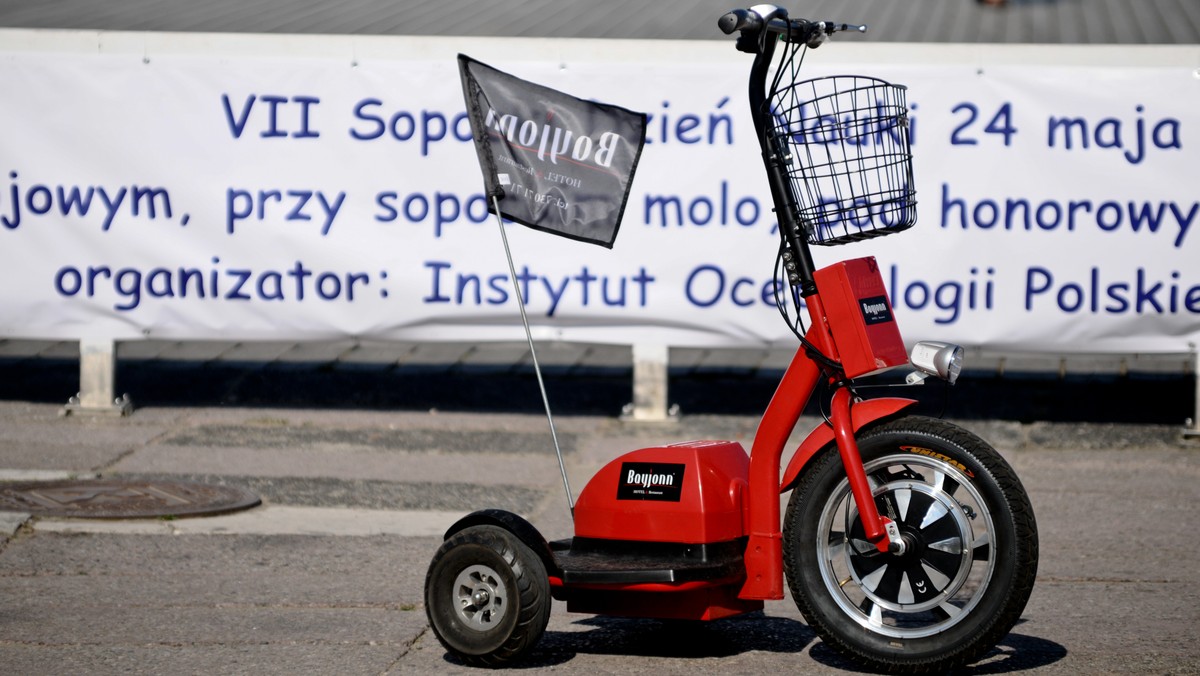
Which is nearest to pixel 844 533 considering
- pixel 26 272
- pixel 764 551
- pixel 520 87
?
pixel 764 551

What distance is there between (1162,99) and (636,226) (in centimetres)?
298

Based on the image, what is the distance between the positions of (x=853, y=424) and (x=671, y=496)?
1.95 ft

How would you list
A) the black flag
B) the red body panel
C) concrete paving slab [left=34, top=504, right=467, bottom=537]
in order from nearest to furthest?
the red body panel → the black flag → concrete paving slab [left=34, top=504, right=467, bottom=537]

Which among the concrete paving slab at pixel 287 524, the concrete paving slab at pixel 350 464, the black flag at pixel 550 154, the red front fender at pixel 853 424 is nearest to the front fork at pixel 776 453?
the red front fender at pixel 853 424

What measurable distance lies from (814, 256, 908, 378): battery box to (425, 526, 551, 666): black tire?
1.09m

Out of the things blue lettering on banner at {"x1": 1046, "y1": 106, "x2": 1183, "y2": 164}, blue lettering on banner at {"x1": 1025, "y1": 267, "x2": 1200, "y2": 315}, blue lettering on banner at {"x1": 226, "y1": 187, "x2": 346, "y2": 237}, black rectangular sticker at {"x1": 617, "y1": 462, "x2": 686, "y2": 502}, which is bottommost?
black rectangular sticker at {"x1": 617, "y1": 462, "x2": 686, "y2": 502}

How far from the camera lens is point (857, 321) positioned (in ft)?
14.8

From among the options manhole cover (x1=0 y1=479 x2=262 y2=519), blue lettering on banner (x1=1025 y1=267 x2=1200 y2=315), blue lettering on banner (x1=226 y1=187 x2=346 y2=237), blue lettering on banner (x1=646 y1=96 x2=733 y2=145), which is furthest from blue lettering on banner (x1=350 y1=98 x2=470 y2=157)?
blue lettering on banner (x1=1025 y1=267 x2=1200 y2=315)

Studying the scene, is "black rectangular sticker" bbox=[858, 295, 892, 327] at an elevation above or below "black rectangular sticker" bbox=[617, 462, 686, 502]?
above

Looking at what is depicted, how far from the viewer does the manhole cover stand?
669 centimetres

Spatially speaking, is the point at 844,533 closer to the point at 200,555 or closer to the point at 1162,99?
the point at 200,555

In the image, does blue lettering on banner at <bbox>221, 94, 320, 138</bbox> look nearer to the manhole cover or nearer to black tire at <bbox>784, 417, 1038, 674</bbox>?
the manhole cover

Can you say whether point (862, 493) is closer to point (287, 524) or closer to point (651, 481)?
point (651, 481)

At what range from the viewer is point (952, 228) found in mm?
8820
